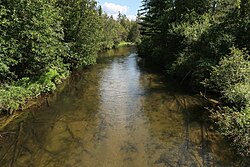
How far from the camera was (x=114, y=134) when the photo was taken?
449 inches

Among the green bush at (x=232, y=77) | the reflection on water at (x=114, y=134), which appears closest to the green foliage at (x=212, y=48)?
the green bush at (x=232, y=77)

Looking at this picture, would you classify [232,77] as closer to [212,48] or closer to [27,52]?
[212,48]

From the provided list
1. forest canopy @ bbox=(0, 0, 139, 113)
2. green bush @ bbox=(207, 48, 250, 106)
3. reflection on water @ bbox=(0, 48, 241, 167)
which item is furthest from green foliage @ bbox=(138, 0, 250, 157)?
forest canopy @ bbox=(0, 0, 139, 113)

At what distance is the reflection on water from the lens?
30.2 ft

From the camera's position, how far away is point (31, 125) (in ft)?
40.2

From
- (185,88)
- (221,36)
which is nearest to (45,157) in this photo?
(185,88)

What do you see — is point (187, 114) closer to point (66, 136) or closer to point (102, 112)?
point (102, 112)

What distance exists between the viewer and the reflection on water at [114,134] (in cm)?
920

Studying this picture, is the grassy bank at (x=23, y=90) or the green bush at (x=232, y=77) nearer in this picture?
the green bush at (x=232, y=77)

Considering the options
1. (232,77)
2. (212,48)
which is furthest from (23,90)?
(212,48)

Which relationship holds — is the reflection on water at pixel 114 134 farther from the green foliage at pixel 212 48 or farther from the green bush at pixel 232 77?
the green bush at pixel 232 77

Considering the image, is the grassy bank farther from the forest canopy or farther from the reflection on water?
the reflection on water

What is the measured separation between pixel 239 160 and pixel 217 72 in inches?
250

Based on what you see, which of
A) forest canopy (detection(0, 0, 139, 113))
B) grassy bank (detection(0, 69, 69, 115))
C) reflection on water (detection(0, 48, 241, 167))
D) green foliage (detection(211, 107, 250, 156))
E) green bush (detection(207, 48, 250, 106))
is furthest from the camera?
forest canopy (detection(0, 0, 139, 113))
